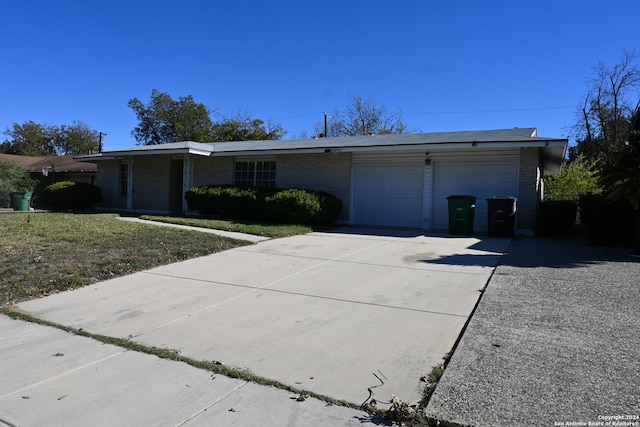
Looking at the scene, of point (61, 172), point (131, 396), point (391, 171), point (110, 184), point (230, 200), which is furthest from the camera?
point (61, 172)

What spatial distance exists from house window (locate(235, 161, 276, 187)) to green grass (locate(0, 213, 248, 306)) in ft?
22.2

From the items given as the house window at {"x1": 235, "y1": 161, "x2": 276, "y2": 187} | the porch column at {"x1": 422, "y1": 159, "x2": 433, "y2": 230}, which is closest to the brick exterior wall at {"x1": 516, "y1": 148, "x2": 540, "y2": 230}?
the porch column at {"x1": 422, "y1": 159, "x2": 433, "y2": 230}

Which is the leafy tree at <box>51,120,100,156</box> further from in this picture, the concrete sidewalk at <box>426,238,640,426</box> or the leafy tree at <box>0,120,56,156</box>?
the concrete sidewalk at <box>426,238,640,426</box>

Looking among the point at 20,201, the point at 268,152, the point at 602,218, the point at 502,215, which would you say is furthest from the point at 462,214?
the point at 20,201

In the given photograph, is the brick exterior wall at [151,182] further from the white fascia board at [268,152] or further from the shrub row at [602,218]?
the shrub row at [602,218]

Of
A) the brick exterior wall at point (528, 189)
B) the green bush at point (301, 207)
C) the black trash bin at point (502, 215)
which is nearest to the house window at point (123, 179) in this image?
the green bush at point (301, 207)

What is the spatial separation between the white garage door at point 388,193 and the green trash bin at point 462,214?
1928mm

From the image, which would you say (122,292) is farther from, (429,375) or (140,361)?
(429,375)

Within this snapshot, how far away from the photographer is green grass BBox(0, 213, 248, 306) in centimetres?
682

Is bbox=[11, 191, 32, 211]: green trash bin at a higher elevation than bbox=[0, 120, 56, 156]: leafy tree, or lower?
lower

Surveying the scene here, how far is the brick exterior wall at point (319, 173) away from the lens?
16344 millimetres

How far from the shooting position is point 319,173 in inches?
667

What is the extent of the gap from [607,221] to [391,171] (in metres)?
6.74

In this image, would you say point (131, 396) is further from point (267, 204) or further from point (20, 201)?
point (20, 201)
